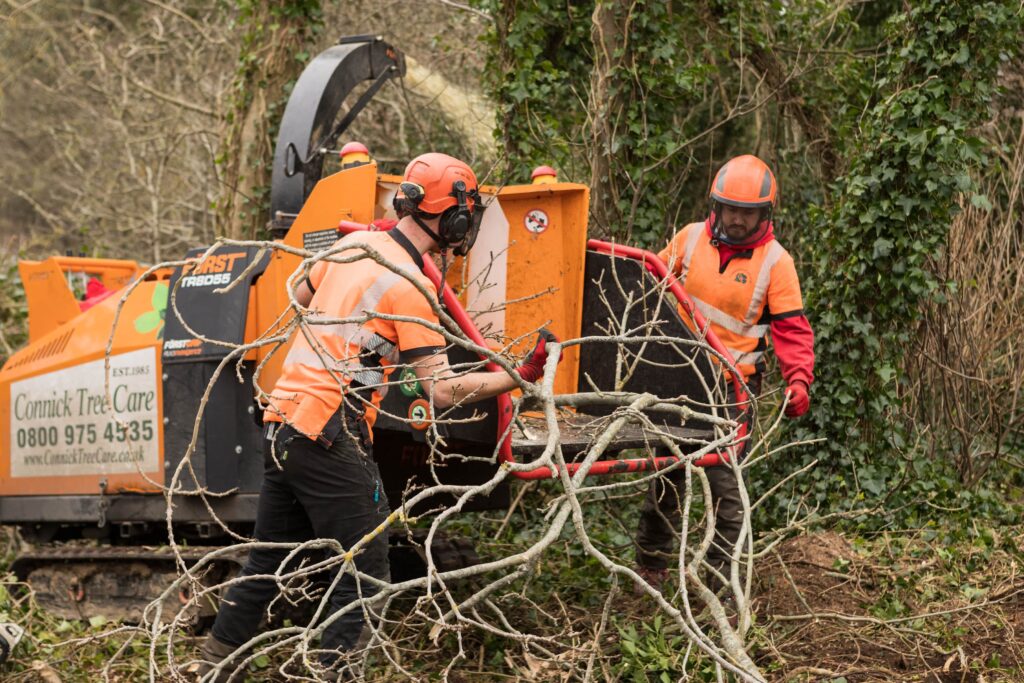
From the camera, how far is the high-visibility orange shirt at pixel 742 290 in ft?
19.6

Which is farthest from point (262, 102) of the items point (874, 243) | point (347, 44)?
point (874, 243)

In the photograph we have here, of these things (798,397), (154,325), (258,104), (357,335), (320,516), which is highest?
(258,104)

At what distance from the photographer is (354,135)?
1175cm

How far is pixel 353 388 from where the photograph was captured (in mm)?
4492

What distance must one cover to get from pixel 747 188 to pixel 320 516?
8.50 ft

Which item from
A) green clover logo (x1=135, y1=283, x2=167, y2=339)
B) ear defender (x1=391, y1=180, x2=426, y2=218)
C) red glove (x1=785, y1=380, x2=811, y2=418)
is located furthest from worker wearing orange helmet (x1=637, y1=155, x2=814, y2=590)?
green clover logo (x1=135, y1=283, x2=167, y2=339)

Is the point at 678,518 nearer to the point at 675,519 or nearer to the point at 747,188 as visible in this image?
the point at 675,519

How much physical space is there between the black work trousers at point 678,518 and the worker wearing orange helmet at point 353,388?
5.15ft

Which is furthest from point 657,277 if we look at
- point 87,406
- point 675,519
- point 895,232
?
point 87,406

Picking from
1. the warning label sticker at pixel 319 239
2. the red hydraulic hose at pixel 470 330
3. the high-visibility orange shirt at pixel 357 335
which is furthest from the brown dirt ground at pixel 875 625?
the warning label sticker at pixel 319 239

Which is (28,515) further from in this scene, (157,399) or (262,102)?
(262,102)

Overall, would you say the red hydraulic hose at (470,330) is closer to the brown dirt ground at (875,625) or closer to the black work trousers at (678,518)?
the black work trousers at (678,518)

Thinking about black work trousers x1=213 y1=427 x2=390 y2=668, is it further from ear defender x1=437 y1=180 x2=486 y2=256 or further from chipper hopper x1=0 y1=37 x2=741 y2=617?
ear defender x1=437 y1=180 x2=486 y2=256

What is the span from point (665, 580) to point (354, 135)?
667 cm
